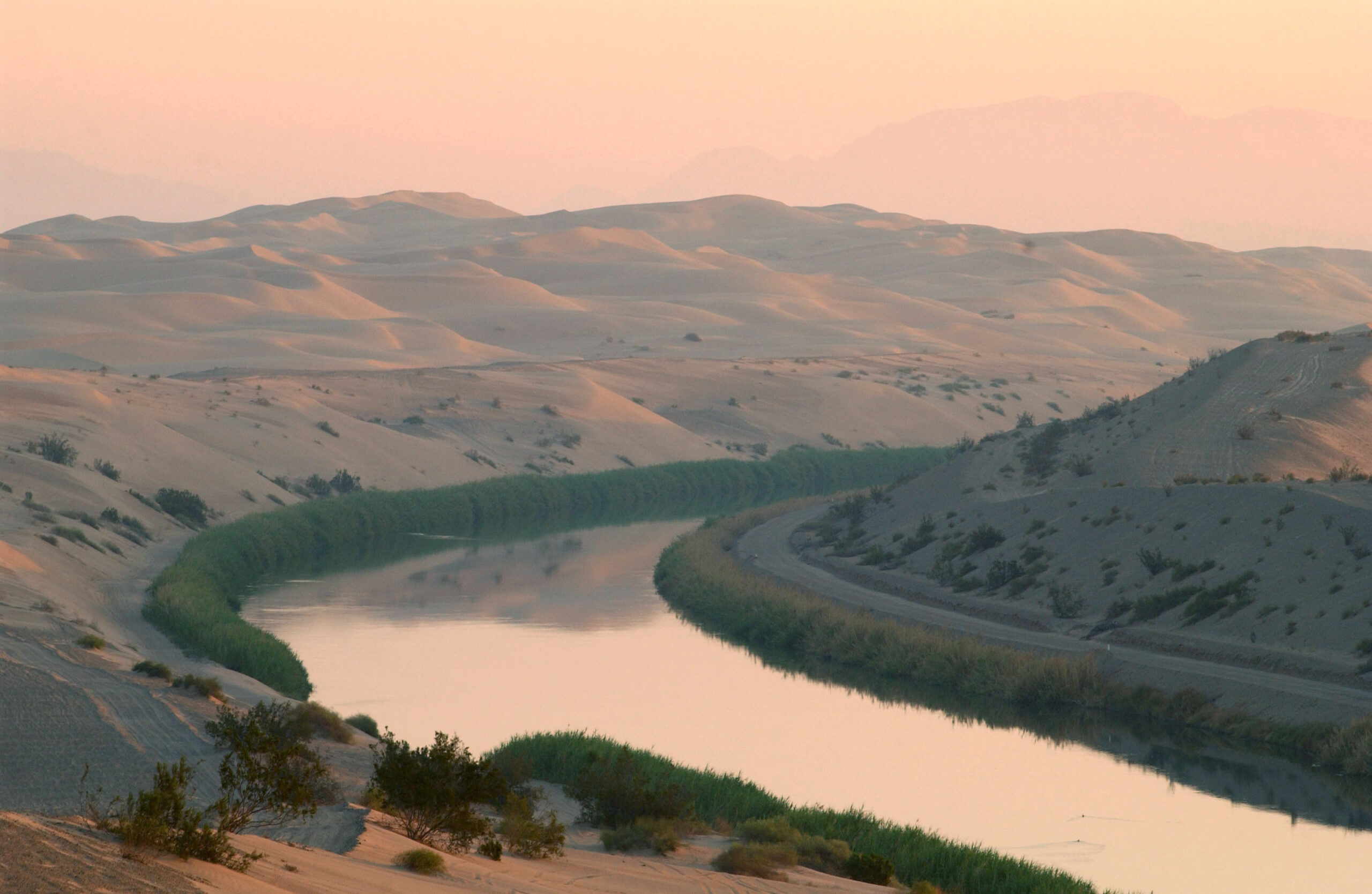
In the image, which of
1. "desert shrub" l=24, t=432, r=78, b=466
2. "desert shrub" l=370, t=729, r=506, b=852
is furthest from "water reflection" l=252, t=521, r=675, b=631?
"desert shrub" l=370, t=729, r=506, b=852

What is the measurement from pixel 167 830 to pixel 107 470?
1799 inches

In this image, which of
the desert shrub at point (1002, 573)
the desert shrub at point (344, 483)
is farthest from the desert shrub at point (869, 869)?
the desert shrub at point (344, 483)

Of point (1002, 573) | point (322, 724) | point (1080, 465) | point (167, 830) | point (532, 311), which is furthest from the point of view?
point (532, 311)

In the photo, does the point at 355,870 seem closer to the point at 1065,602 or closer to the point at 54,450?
the point at 1065,602

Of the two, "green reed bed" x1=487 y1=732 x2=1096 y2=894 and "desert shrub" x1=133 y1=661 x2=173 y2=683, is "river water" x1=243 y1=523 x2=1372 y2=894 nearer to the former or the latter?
"green reed bed" x1=487 y1=732 x2=1096 y2=894

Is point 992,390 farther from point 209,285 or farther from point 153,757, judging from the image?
point 153,757

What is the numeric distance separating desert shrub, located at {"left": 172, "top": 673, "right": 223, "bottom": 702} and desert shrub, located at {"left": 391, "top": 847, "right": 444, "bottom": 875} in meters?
12.0

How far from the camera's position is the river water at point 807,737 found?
2103cm

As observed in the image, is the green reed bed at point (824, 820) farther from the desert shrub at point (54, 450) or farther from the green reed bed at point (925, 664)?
the desert shrub at point (54, 450)

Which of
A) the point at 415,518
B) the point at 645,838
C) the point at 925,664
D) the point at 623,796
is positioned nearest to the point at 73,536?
→ the point at 415,518

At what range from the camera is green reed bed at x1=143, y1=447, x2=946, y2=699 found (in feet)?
105

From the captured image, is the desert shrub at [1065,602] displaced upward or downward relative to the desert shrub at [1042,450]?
downward

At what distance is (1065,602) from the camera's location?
36500 millimetres

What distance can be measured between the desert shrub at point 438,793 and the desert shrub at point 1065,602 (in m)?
22.7
